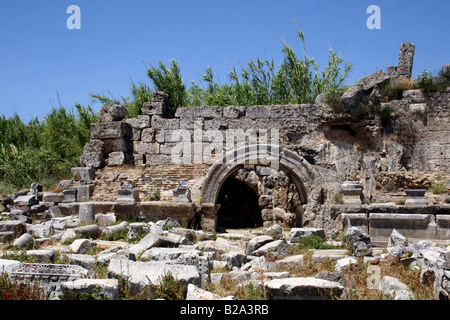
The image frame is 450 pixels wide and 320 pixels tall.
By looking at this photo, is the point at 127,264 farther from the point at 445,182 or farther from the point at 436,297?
the point at 445,182

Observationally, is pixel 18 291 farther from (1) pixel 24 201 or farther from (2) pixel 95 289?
(1) pixel 24 201

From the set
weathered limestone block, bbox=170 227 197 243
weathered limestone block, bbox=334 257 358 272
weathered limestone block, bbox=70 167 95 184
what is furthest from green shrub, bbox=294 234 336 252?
weathered limestone block, bbox=70 167 95 184

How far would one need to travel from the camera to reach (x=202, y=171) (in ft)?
41.4

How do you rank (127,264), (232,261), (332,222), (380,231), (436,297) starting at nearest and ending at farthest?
1. (436,297)
2. (127,264)
3. (232,261)
4. (380,231)
5. (332,222)

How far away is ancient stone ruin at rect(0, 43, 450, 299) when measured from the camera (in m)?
8.85

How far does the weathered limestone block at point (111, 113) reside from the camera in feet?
43.8

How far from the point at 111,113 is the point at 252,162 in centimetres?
471

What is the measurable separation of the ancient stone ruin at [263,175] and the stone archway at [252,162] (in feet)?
0.08

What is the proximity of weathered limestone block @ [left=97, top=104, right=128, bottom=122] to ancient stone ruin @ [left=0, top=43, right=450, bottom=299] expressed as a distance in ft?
0.13

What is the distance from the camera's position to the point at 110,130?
13344 mm

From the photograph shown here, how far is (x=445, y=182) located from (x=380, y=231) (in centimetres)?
262

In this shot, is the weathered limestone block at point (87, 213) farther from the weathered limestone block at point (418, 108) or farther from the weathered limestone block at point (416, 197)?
the weathered limestone block at point (418, 108)
